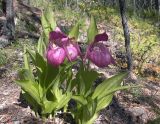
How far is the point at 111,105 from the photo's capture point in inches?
189

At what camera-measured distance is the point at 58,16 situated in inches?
411

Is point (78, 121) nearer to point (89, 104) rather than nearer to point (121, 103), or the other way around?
point (89, 104)

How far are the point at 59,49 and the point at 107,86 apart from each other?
804 millimetres

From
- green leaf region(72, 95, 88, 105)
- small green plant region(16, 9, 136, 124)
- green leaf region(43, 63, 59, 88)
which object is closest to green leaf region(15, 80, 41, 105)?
small green plant region(16, 9, 136, 124)

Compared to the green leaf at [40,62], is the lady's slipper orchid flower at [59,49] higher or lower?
higher

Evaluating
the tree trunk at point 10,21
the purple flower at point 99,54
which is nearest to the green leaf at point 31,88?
the purple flower at point 99,54

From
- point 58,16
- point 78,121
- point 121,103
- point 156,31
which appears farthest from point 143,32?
point 78,121

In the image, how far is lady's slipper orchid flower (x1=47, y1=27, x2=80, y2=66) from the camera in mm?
3123

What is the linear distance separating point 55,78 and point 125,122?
1.37m

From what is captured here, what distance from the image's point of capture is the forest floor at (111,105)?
4094mm

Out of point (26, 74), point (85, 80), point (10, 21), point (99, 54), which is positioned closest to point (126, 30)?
point (10, 21)

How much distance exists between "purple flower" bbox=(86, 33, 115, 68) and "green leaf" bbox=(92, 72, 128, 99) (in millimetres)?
428

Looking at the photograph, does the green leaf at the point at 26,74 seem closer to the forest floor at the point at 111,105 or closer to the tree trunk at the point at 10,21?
the forest floor at the point at 111,105

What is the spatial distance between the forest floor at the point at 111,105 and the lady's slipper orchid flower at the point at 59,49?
1.12 meters
